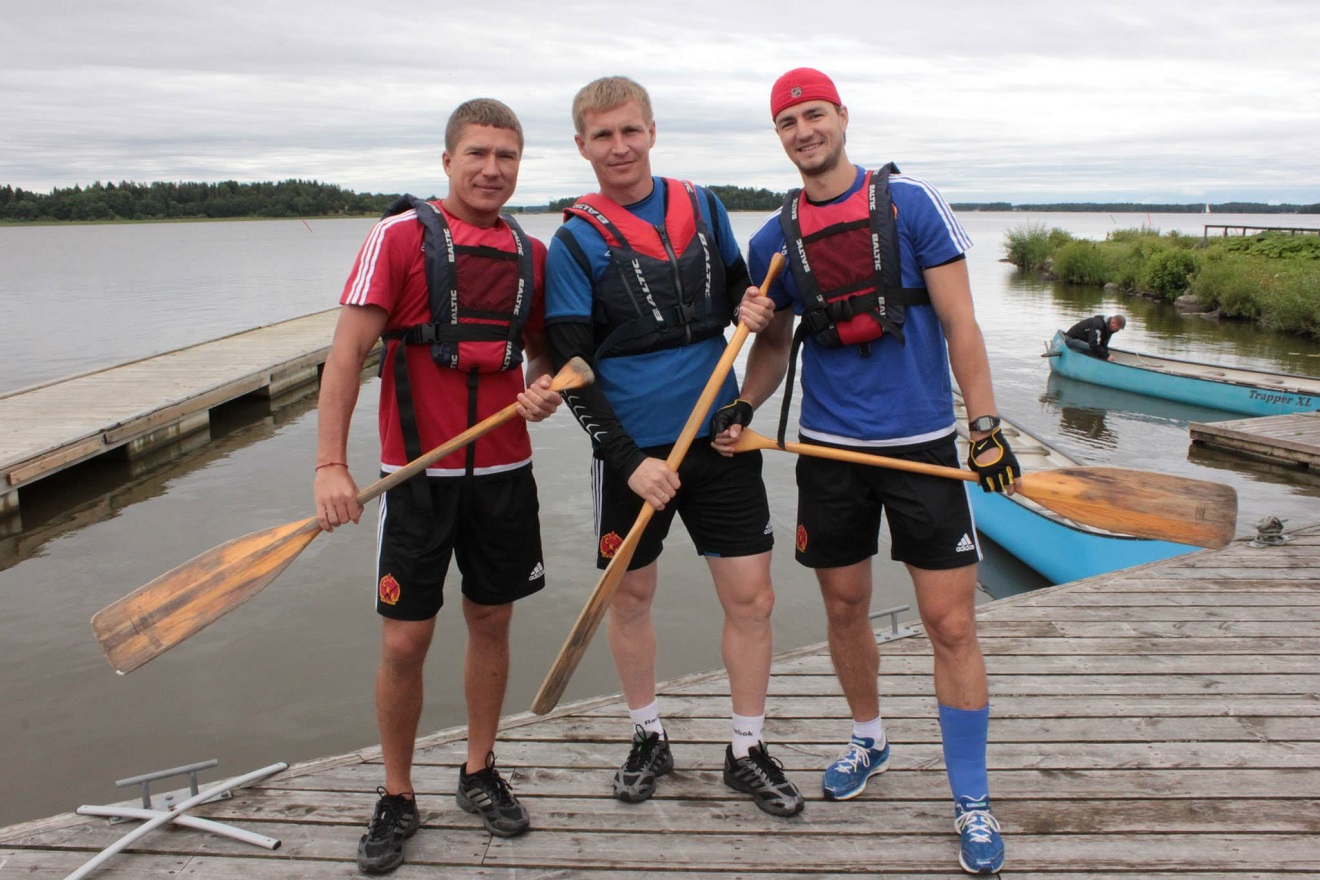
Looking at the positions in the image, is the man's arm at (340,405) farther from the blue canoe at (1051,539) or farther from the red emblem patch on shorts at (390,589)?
the blue canoe at (1051,539)

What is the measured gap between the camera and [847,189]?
2.81 m

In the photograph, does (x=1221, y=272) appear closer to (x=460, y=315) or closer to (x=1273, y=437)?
(x=1273, y=437)

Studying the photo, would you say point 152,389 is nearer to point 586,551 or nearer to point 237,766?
point 586,551

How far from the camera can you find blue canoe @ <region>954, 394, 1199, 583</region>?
646cm

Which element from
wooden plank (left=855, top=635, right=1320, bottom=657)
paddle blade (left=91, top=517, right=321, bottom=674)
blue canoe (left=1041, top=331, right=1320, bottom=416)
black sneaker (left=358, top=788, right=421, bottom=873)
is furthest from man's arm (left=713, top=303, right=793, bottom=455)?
blue canoe (left=1041, top=331, right=1320, bottom=416)

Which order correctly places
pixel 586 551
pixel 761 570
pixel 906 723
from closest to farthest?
pixel 761 570
pixel 906 723
pixel 586 551

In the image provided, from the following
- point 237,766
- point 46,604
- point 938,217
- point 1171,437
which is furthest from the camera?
point 1171,437

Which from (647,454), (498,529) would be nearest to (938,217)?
(647,454)

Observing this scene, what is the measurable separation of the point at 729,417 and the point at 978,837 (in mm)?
1391

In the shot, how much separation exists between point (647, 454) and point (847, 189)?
3.30 feet

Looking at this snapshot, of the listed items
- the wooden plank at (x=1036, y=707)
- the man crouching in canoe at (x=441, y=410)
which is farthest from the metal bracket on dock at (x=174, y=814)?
the wooden plank at (x=1036, y=707)

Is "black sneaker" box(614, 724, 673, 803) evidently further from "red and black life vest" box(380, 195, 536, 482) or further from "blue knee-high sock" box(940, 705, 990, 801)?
"red and black life vest" box(380, 195, 536, 482)

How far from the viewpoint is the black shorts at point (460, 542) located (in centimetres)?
276

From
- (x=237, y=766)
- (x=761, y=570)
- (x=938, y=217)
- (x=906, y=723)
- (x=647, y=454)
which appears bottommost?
(x=237, y=766)
